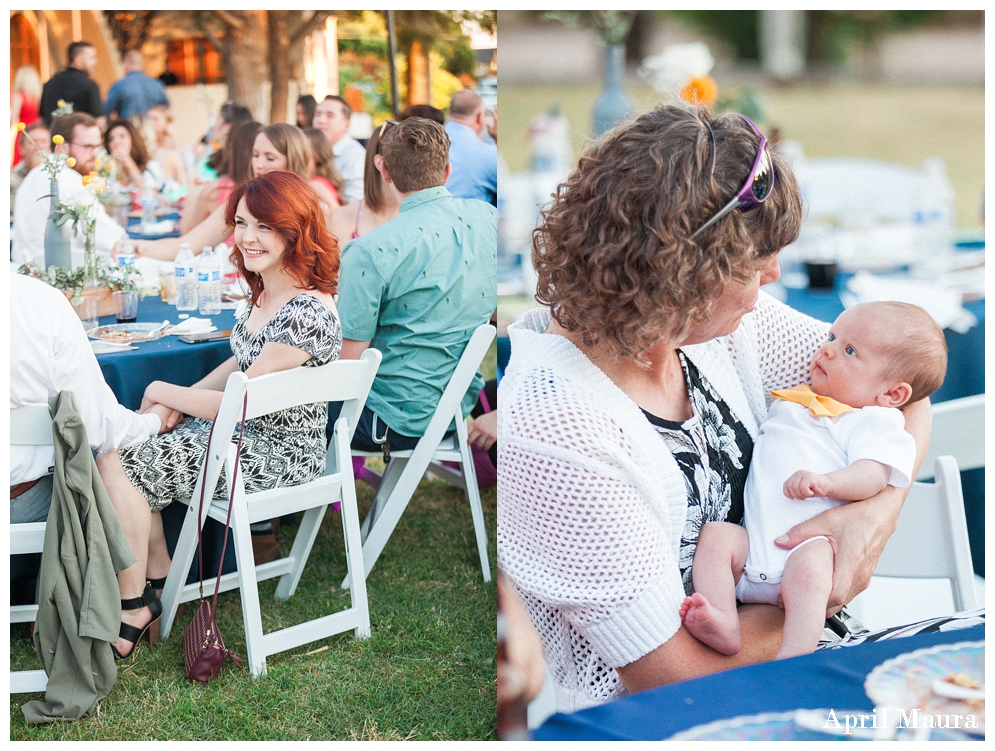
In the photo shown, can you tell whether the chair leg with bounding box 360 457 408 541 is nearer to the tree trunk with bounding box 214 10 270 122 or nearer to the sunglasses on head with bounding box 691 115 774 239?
the sunglasses on head with bounding box 691 115 774 239

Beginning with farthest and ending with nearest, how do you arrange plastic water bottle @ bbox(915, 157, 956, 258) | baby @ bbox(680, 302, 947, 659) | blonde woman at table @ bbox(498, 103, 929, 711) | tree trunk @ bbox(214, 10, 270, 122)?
tree trunk @ bbox(214, 10, 270, 122), plastic water bottle @ bbox(915, 157, 956, 258), baby @ bbox(680, 302, 947, 659), blonde woman at table @ bbox(498, 103, 929, 711)

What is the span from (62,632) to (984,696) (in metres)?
1.89

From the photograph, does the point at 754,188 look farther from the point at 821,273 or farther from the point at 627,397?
the point at 821,273

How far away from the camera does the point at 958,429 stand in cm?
213

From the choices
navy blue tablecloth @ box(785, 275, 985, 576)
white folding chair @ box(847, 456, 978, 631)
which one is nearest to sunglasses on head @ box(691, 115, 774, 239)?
white folding chair @ box(847, 456, 978, 631)

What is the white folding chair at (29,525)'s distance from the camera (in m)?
2.09

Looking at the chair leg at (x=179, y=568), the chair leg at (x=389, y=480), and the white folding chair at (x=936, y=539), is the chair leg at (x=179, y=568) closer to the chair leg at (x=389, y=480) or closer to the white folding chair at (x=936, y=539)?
the chair leg at (x=389, y=480)

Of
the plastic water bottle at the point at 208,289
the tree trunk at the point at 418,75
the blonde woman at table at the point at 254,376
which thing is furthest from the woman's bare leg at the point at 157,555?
the tree trunk at the point at 418,75

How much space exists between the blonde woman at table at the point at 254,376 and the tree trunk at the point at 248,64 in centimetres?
342

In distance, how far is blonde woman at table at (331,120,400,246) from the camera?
315 centimetres

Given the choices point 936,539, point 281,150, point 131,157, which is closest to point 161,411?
point 281,150

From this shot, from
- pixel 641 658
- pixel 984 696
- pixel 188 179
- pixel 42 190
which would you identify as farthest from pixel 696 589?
pixel 188 179

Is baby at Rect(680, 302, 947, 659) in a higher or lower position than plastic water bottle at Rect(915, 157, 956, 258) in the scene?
lower

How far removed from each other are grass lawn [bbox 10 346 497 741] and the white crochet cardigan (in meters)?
0.85
